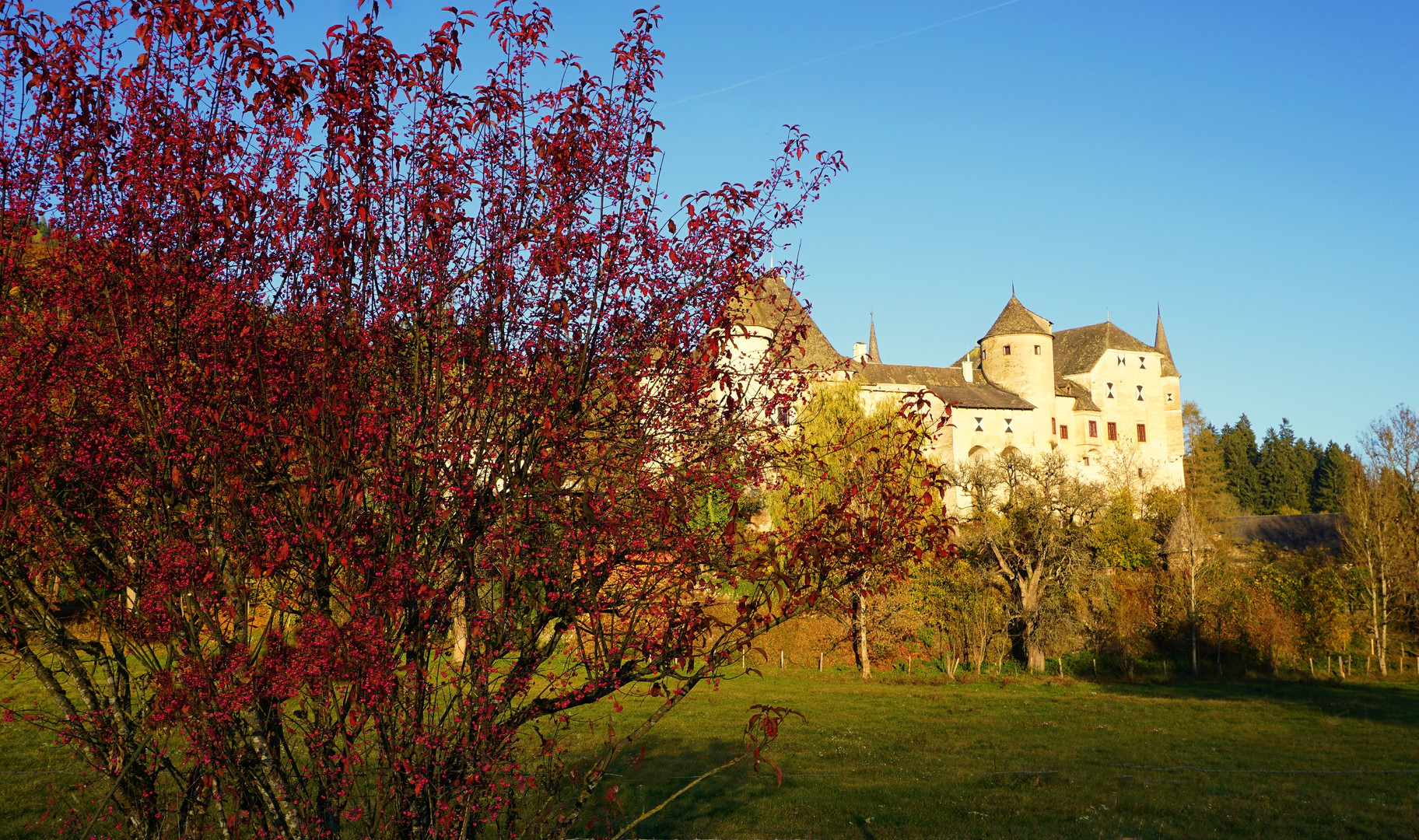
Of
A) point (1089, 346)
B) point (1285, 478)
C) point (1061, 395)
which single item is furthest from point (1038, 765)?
point (1285, 478)

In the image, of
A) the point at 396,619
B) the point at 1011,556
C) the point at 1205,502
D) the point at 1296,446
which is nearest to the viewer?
the point at 396,619

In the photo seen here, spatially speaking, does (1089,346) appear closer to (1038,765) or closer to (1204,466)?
(1204,466)

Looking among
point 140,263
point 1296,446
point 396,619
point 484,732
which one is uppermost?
point 1296,446

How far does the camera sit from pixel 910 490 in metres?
5.24

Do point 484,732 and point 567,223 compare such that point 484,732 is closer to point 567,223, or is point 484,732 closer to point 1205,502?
point 567,223

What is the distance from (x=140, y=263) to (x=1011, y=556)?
1583 inches

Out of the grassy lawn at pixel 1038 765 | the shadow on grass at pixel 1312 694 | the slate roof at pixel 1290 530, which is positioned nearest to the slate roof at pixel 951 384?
the slate roof at pixel 1290 530

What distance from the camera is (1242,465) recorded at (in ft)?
376

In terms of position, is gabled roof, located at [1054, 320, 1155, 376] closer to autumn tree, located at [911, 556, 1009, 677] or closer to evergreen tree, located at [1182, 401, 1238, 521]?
evergreen tree, located at [1182, 401, 1238, 521]

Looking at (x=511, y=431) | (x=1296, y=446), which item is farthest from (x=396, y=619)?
(x=1296, y=446)

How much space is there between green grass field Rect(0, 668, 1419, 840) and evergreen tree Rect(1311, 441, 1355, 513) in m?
75.6

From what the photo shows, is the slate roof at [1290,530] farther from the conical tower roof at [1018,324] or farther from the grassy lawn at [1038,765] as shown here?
the grassy lawn at [1038,765]

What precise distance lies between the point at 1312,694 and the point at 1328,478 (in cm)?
8513

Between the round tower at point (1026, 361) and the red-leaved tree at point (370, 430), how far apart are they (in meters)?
73.4
